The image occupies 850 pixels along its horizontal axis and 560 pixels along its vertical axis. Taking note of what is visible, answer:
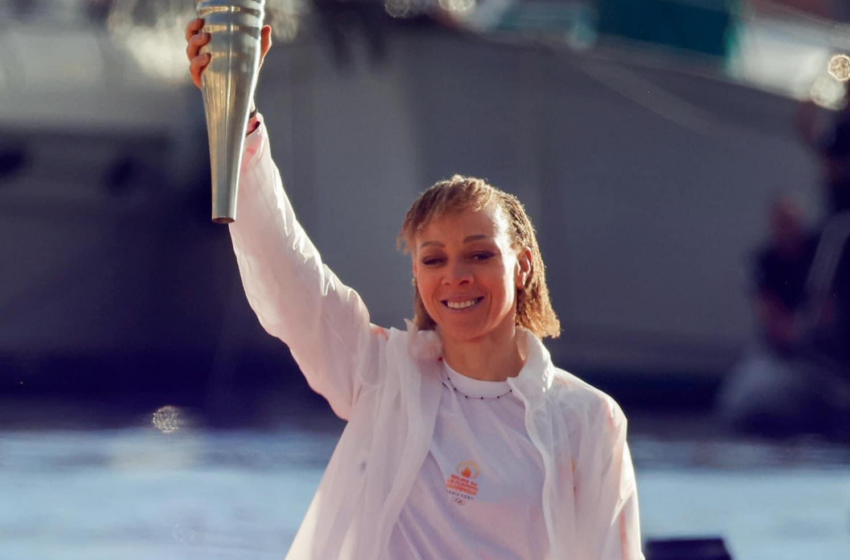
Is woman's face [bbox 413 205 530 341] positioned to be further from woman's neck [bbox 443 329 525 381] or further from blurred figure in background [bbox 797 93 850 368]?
blurred figure in background [bbox 797 93 850 368]

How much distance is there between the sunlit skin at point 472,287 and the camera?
1.49 meters

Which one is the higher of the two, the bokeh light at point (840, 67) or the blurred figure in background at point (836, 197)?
the bokeh light at point (840, 67)

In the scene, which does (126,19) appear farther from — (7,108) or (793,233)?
(793,233)

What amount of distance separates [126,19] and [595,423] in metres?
5.24

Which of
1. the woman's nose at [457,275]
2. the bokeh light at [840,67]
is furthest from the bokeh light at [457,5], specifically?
the woman's nose at [457,275]

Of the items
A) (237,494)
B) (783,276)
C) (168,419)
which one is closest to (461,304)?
(237,494)

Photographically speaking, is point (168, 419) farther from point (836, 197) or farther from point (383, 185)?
point (836, 197)

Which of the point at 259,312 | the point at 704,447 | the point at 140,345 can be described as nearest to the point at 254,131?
the point at 259,312

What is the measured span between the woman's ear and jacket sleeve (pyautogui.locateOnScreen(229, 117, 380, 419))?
0.67 feet

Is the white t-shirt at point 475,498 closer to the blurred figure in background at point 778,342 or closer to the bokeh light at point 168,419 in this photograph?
the bokeh light at point 168,419

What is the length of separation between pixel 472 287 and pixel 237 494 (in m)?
1.82

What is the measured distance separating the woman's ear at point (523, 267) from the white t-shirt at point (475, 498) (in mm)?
204

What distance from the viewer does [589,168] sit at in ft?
22.0

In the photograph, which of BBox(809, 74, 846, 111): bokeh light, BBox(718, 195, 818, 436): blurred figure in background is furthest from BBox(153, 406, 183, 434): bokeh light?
BBox(809, 74, 846, 111): bokeh light
